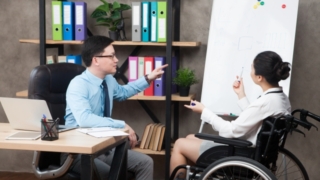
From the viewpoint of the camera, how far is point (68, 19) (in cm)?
408

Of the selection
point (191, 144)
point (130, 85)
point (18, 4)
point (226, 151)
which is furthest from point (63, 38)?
point (226, 151)

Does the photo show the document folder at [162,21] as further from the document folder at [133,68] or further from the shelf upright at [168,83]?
the document folder at [133,68]

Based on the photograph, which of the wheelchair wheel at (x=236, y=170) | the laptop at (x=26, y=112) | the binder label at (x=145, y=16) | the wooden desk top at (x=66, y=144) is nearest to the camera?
the wooden desk top at (x=66, y=144)

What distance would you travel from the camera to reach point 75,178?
108 inches

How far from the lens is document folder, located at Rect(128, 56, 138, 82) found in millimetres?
4078

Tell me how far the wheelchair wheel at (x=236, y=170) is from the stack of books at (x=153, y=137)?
1.27 metres

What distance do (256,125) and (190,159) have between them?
0.57 metres

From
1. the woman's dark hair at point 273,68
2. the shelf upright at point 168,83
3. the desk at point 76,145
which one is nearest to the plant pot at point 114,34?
the shelf upright at point 168,83

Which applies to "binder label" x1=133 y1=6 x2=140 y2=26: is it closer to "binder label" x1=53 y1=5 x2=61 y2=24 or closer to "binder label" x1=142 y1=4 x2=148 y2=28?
"binder label" x1=142 y1=4 x2=148 y2=28

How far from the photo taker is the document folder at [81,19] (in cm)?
407

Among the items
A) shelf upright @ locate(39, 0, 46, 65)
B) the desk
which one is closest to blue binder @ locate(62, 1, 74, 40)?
shelf upright @ locate(39, 0, 46, 65)

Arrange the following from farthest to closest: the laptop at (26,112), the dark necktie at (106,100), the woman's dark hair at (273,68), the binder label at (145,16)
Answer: the binder label at (145,16) → the dark necktie at (106,100) → the woman's dark hair at (273,68) → the laptop at (26,112)

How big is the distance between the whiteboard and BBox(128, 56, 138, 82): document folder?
58 centimetres

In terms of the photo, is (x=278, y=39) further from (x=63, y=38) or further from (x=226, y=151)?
(x=63, y=38)
